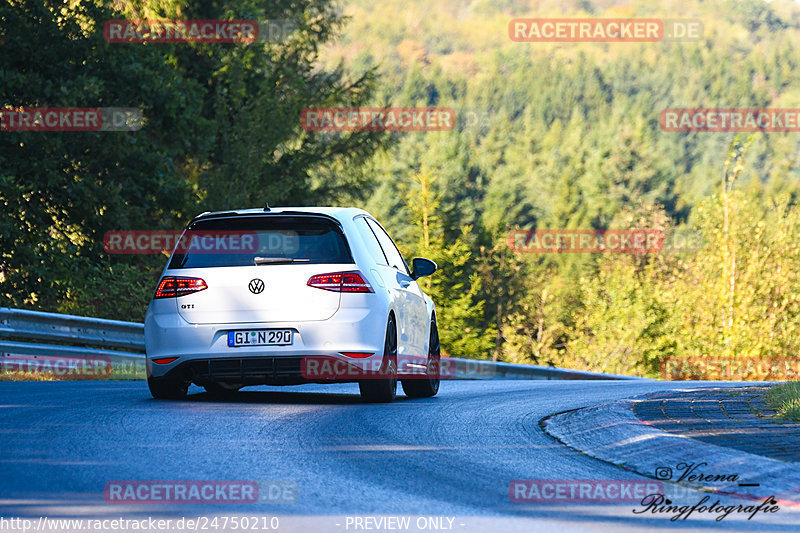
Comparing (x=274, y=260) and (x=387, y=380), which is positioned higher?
(x=274, y=260)

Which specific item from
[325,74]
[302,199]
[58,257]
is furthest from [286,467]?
[325,74]

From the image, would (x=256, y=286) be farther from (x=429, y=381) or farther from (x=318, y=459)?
(x=318, y=459)

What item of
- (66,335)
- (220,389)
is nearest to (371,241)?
(220,389)

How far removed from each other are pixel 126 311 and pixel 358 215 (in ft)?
51.3

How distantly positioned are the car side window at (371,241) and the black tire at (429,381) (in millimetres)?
1286

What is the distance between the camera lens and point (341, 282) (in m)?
10.3

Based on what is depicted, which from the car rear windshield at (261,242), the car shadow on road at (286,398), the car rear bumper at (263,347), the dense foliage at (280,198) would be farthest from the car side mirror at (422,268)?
the dense foliage at (280,198)

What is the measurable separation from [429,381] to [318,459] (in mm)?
5516

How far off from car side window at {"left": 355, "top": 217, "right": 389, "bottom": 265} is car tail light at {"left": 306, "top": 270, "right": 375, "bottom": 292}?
2.17 ft

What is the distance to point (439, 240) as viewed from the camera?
63.3m

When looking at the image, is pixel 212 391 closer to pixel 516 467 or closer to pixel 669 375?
pixel 516 467

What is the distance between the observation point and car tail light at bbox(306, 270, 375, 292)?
10273 millimetres

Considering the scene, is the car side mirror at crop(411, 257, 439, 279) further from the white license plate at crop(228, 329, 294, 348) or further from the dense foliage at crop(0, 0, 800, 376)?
the dense foliage at crop(0, 0, 800, 376)

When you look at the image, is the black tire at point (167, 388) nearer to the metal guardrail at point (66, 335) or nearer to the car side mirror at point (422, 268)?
the car side mirror at point (422, 268)
